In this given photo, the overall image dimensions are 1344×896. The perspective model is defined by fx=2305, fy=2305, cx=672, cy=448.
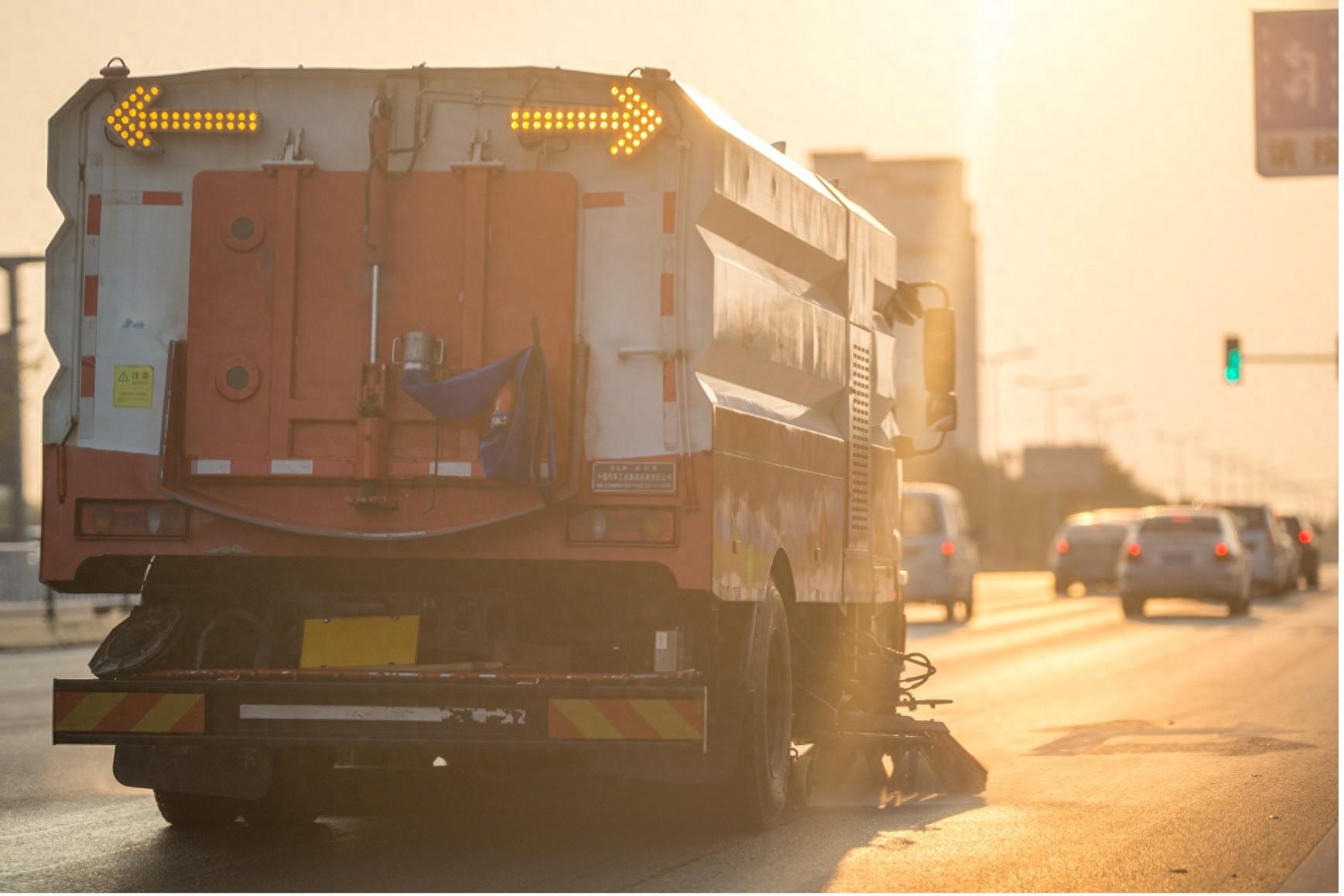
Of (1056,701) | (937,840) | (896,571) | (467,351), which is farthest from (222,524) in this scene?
(1056,701)

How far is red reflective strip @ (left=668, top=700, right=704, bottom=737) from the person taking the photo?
341 inches

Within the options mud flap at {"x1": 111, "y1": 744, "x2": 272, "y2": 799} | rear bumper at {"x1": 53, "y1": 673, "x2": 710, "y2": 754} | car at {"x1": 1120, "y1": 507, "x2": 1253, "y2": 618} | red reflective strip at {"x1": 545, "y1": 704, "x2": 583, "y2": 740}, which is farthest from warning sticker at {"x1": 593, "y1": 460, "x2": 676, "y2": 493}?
car at {"x1": 1120, "y1": 507, "x2": 1253, "y2": 618}

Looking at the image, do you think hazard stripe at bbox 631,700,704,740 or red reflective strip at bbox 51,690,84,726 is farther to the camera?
red reflective strip at bbox 51,690,84,726

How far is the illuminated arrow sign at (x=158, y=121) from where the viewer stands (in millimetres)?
9266

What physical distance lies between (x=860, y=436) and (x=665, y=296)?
10.1 ft

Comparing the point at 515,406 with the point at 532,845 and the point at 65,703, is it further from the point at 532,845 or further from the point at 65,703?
the point at 65,703

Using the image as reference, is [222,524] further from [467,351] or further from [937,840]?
[937,840]

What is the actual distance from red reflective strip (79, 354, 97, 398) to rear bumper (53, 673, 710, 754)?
1.35 meters

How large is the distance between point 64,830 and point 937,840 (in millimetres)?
3769

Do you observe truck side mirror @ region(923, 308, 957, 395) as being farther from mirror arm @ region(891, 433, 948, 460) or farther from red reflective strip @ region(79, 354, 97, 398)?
red reflective strip @ region(79, 354, 97, 398)

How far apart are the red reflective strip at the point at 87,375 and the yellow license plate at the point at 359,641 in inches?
49.9

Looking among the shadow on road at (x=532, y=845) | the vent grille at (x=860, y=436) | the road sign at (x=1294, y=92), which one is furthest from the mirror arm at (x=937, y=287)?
the road sign at (x=1294, y=92)

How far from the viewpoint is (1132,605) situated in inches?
1463

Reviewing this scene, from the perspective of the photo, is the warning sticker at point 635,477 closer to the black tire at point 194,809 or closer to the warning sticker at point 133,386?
the warning sticker at point 133,386
